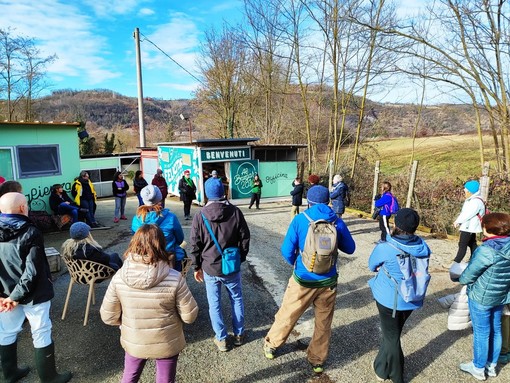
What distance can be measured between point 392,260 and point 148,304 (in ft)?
6.28

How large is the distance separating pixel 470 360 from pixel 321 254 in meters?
2.03

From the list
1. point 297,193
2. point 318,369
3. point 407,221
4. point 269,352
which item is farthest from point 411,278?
point 297,193

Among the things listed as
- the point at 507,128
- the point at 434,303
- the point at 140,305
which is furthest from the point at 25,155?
the point at 507,128

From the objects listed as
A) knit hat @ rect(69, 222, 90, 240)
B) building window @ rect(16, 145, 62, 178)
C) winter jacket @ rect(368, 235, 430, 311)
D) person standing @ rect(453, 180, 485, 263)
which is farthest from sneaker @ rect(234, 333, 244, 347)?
building window @ rect(16, 145, 62, 178)

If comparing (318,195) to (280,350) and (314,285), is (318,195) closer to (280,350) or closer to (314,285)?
(314,285)

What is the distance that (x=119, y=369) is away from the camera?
10.1 ft

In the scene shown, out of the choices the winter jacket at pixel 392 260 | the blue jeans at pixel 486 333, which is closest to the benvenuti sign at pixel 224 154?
the winter jacket at pixel 392 260

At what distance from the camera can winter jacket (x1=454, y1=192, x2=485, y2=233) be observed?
16.3ft

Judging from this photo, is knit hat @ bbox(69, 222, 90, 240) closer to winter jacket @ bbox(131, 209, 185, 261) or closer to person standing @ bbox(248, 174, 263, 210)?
winter jacket @ bbox(131, 209, 185, 261)

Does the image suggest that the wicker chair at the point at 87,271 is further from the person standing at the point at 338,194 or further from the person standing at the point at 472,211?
the person standing at the point at 338,194

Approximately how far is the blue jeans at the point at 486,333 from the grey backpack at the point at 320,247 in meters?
1.39

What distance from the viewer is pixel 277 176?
47.8 ft

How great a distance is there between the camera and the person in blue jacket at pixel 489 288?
9.09ft

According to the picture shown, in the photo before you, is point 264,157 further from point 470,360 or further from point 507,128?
point 470,360
